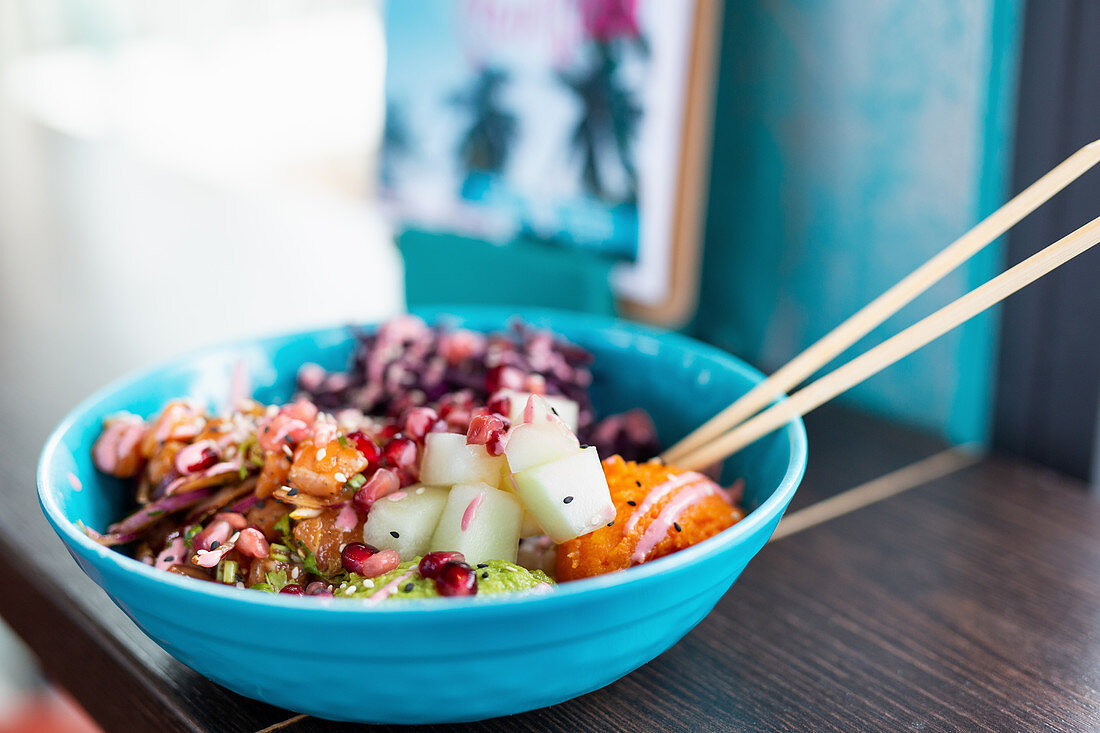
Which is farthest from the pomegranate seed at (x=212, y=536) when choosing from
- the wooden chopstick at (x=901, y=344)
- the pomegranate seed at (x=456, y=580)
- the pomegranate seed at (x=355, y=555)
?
the wooden chopstick at (x=901, y=344)

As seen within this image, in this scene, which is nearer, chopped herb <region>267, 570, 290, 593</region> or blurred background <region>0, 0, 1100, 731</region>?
chopped herb <region>267, 570, 290, 593</region>

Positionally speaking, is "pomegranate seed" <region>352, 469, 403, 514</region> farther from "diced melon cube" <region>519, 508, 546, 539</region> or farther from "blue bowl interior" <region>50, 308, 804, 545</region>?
"blue bowl interior" <region>50, 308, 804, 545</region>

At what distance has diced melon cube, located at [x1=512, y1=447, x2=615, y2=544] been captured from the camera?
2.45 feet

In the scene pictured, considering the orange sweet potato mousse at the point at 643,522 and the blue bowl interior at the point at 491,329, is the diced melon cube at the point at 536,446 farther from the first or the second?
the blue bowl interior at the point at 491,329

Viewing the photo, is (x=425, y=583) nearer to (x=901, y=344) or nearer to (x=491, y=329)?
(x=901, y=344)

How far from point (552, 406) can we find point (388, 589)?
10.4 inches

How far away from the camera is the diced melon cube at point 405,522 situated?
2.52 feet

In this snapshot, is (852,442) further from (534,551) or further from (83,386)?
(83,386)

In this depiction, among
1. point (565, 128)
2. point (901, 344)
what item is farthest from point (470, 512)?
point (565, 128)

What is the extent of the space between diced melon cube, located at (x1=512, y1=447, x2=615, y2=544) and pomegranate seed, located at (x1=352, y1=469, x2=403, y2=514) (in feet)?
0.36

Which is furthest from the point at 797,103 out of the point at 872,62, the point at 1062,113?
the point at 1062,113

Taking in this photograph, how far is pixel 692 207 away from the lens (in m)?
1.60

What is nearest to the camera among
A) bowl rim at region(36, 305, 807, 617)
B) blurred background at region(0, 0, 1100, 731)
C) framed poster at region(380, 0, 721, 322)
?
bowl rim at region(36, 305, 807, 617)

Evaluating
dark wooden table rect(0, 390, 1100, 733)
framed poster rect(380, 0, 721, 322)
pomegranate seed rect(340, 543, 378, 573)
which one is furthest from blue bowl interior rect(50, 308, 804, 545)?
framed poster rect(380, 0, 721, 322)
